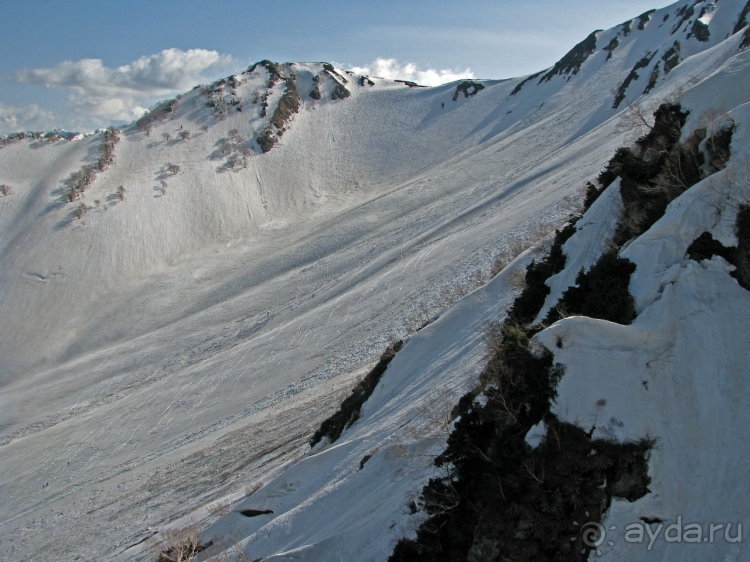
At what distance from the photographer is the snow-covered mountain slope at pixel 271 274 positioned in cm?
1761

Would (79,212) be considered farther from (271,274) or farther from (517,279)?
(517,279)

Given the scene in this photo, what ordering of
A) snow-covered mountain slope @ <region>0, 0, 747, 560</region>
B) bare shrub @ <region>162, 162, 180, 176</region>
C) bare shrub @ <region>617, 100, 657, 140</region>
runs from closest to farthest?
snow-covered mountain slope @ <region>0, 0, 747, 560</region>, bare shrub @ <region>617, 100, 657, 140</region>, bare shrub @ <region>162, 162, 180, 176</region>

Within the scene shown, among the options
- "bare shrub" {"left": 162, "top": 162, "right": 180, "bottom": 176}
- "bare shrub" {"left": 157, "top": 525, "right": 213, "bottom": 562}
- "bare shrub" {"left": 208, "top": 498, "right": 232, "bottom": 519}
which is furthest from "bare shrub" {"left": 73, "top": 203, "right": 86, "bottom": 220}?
"bare shrub" {"left": 157, "top": 525, "right": 213, "bottom": 562}

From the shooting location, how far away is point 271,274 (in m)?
48.8

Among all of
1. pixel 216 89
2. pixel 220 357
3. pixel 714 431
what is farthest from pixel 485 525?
pixel 216 89

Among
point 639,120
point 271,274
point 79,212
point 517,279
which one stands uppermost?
point 79,212

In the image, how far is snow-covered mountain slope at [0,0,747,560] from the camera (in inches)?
693

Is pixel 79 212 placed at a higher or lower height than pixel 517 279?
higher

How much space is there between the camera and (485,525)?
8398mm

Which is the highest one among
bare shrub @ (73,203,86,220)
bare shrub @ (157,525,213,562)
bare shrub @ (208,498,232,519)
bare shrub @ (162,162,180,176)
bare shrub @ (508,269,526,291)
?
bare shrub @ (162,162,180,176)

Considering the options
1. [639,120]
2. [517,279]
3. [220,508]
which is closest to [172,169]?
[639,120]

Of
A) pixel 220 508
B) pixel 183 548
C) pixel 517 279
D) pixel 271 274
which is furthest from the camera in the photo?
pixel 271 274

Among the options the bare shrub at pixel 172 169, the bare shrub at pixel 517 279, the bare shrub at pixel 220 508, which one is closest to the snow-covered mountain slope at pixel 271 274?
the bare shrub at pixel 517 279

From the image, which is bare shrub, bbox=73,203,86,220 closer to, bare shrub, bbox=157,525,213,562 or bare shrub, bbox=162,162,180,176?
bare shrub, bbox=162,162,180,176
